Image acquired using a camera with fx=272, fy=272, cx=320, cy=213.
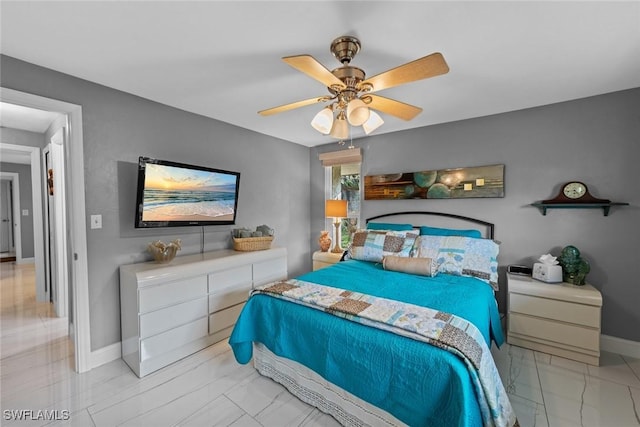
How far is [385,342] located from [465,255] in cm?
162

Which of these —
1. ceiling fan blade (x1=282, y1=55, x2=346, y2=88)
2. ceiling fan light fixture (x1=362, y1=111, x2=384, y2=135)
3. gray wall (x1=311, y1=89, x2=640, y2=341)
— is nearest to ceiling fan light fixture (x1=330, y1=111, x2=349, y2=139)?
ceiling fan light fixture (x1=362, y1=111, x2=384, y2=135)

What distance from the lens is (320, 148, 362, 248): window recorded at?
13.4 ft

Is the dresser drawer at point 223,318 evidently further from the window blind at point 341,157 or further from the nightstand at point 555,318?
the nightstand at point 555,318

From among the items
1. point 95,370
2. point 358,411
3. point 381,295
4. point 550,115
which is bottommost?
point 95,370

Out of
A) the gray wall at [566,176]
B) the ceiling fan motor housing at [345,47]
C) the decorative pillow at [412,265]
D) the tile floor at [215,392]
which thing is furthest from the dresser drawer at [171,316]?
the gray wall at [566,176]

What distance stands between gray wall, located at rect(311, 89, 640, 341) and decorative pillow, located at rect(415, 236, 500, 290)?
514 millimetres

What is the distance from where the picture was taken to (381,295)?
6.70ft

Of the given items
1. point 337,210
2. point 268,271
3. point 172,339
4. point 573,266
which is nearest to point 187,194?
point 268,271

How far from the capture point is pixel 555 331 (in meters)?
2.40

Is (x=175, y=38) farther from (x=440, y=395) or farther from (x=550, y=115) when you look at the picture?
(x=550, y=115)

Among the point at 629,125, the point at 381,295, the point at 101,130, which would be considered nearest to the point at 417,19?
the point at 381,295

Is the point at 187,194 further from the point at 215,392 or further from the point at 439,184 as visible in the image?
the point at 439,184

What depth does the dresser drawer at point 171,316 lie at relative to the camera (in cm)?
219

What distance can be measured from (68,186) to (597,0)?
369 cm
